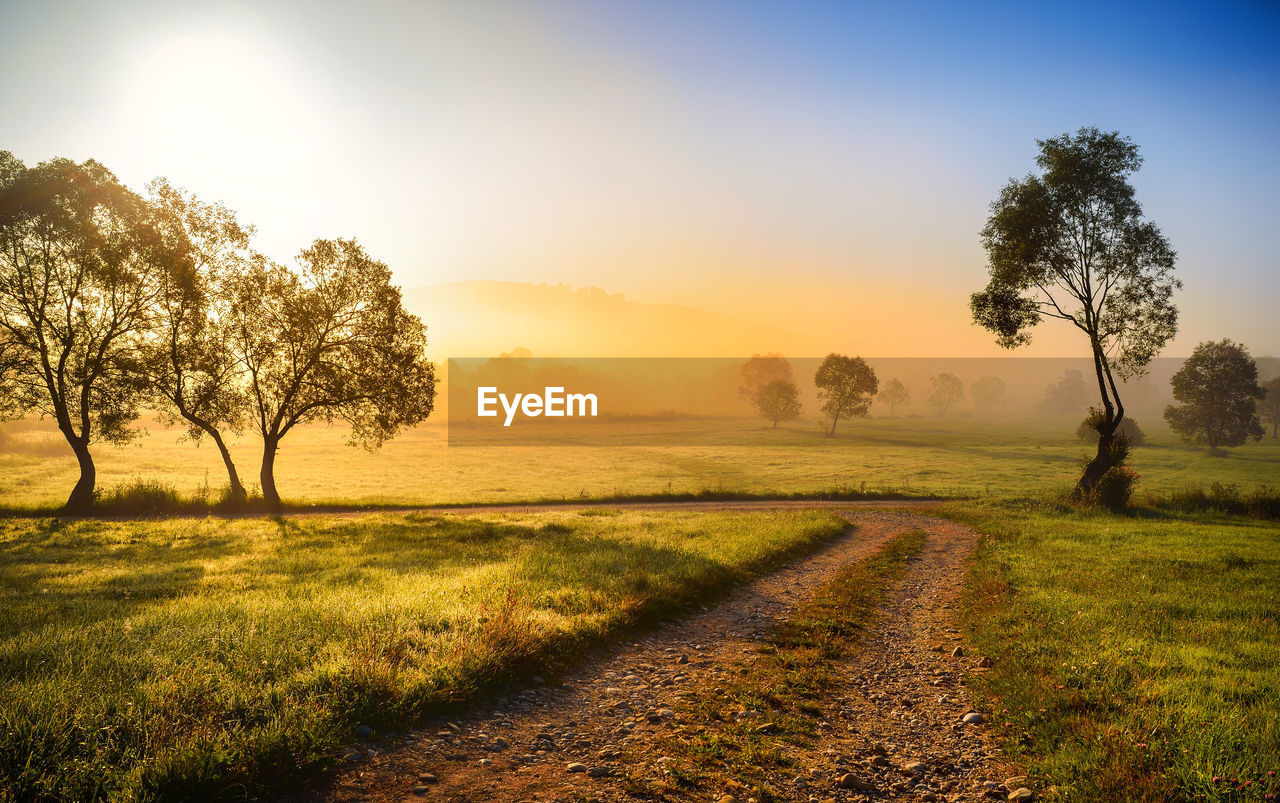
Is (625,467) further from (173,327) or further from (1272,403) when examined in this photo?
(1272,403)

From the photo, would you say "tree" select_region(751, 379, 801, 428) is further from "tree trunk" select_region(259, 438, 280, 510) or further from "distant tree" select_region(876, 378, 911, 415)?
"tree trunk" select_region(259, 438, 280, 510)

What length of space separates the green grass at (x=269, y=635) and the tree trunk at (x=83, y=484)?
11.8 metres

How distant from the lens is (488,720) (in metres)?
7.34

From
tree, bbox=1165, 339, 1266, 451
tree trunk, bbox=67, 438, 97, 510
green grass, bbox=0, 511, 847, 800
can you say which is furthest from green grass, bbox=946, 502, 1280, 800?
tree, bbox=1165, 339, 1266, 451

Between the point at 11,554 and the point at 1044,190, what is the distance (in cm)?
4684

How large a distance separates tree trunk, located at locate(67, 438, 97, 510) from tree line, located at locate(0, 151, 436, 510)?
68 mm

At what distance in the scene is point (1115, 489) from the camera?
98.3 feet

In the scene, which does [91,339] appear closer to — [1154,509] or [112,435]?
[112,435]

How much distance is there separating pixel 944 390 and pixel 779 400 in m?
103

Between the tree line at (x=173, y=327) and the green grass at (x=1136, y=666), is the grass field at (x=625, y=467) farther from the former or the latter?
the green grass at (x=1136, y=666)

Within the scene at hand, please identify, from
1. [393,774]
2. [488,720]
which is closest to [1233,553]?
[488,720]

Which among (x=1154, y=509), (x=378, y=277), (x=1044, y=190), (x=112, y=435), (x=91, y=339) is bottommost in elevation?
(x=1154, y=509)

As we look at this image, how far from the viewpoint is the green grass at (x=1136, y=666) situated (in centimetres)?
609

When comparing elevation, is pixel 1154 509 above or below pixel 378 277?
below
